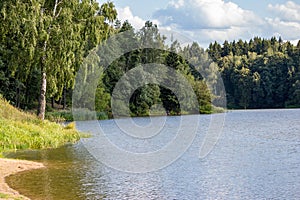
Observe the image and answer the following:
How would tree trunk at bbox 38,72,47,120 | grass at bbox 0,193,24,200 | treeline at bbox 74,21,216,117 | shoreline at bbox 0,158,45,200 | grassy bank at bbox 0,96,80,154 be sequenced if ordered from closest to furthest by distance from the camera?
grass at bbox 0,193,24,200
shoreline at bbox 0,158,45,200
grassy bank at bbox 0,96,80,154
tree trunk at bbox 38,72,47,120
treeline at bbox 74,21,216,117

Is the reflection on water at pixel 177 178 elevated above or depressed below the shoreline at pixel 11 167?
below

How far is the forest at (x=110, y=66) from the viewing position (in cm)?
3316

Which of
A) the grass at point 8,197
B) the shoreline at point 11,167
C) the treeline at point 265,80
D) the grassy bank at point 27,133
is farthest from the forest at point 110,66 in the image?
the grass at point 8,197

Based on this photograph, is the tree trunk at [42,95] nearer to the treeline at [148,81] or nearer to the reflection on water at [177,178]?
the reflection on water at [177,178]

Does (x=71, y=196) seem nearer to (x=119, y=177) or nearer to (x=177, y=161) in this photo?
(x=119, y=177)

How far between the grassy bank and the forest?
10.2 feet

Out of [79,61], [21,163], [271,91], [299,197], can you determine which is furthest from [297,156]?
[271,91]

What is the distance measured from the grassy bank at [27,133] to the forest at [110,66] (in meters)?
3.11

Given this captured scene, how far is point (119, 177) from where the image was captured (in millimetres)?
19703

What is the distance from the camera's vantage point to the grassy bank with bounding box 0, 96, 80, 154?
1053 inches

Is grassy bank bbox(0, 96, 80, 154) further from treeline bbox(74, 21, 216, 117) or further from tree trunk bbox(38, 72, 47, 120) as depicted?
treeline bbox(74, 21, 216, 117)

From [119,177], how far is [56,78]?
Result: 17.0 m

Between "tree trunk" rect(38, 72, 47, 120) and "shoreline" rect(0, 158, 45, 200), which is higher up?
"tree trunk" rect(38, 72, 47, 120)

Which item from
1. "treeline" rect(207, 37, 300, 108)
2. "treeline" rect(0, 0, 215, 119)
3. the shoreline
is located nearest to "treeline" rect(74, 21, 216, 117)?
"treeline" rect(0, 0, 215, 119)
